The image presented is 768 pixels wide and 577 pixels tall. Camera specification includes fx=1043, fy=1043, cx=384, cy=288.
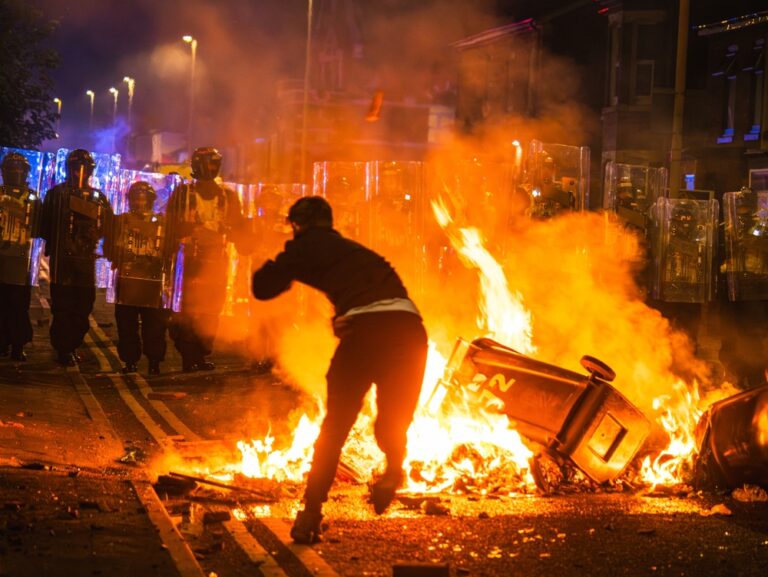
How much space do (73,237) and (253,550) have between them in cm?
717

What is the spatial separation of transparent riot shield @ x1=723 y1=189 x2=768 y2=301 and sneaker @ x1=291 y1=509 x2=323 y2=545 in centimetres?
928

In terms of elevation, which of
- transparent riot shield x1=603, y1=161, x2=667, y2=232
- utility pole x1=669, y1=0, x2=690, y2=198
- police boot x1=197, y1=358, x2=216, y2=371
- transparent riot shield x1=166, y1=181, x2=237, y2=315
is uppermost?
utility pole x1=669, y1=0, x2=690, y2=198

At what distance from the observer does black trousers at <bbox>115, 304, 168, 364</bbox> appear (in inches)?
459

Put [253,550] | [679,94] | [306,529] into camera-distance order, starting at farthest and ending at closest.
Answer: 1. [679,94]
2. [306,529]
3. [253,550]

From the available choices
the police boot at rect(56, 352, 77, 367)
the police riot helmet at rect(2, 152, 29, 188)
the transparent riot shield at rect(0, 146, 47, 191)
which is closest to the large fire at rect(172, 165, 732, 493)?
the police boot at rect(56, 352, 77, 367)

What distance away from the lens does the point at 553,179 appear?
485 inches

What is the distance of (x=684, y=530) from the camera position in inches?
226

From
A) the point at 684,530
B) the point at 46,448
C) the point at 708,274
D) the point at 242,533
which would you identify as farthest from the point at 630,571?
the point at 708,274

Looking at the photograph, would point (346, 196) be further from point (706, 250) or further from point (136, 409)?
point (706, 250)

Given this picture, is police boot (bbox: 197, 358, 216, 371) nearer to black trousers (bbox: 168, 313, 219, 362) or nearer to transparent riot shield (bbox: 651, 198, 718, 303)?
black trousers (bbox: 168, 313, 219, 362)

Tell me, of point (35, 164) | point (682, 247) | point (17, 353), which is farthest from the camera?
point (682, 247)

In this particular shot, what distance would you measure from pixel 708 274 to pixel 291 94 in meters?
53.7

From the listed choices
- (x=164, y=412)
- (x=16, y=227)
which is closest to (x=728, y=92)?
(x=16, y=227)

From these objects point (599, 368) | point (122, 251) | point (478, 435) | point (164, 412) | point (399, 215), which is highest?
point (399, 215)
